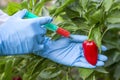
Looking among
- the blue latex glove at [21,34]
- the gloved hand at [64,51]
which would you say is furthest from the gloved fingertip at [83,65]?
the blue latex glove at [21,34]

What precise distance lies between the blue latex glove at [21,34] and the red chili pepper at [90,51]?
0.15 m

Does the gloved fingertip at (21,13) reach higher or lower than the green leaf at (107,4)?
lower

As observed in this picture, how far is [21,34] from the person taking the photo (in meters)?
1.27

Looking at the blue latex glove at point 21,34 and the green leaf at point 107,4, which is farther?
the blue latex glove at point 21,34

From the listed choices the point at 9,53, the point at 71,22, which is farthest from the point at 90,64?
the point at 9,53

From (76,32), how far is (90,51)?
13 cm

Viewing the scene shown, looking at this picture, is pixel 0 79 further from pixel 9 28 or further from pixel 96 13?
pixel 96 13

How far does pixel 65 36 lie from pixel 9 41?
0.20m

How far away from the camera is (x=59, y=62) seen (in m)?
1.30

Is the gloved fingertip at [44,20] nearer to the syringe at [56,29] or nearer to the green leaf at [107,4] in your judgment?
the syringe at [56,29]

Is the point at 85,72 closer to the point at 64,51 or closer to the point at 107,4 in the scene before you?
the point at 64,51

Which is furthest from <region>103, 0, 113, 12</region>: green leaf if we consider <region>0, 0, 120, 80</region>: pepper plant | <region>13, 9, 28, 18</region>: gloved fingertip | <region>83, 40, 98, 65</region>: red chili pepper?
<region>13, 9, 28, 18</region>: gloved fingertip

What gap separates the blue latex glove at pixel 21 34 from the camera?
48.6 inches

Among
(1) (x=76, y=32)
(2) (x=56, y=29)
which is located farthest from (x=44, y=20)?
(1) (x=76, y=32)
